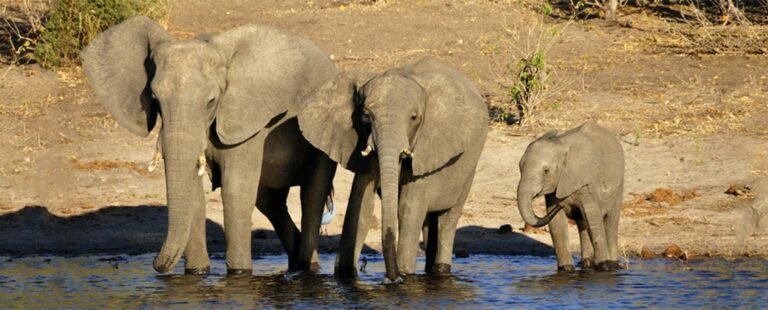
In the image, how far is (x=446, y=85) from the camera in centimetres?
1164

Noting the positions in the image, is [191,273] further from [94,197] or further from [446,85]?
[94,197]

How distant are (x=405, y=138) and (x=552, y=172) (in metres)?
2.17

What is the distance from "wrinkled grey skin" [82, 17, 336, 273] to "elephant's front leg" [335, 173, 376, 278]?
0.57 meters

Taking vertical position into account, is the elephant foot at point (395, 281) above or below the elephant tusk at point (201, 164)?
below

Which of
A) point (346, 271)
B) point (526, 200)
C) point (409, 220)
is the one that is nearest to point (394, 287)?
point (409, 220)

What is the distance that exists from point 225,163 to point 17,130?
6836 millimetres

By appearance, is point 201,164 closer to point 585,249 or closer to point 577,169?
point 577,169

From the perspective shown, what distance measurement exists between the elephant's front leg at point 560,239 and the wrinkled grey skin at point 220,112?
1968 millimetres

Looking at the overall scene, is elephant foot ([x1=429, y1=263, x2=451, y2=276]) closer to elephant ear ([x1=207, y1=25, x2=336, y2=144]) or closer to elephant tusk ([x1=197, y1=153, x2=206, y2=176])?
elephant ear ([x1=207, y1=25, x2=336, y2=144])

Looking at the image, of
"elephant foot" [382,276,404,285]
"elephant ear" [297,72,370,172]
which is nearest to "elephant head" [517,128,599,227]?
"elephant foot" [382,276,404,285]

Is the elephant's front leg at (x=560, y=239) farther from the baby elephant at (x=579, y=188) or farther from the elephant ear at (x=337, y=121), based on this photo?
the elephant ear at (x=337, y=121)

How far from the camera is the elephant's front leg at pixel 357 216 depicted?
1174cm

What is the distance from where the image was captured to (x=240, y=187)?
11.8 meters

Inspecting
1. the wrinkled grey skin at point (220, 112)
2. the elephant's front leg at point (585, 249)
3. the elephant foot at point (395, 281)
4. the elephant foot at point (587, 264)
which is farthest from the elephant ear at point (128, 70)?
the elephant foot at point (587, 264)
